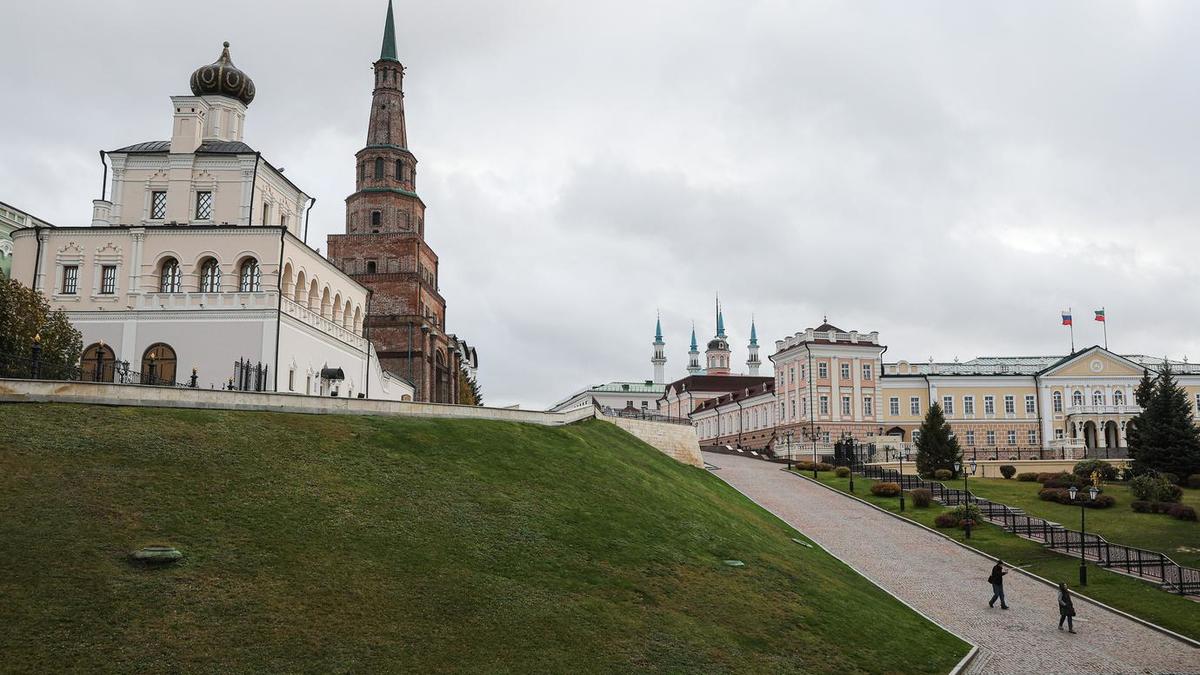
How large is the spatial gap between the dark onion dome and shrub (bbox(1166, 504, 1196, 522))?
163ft

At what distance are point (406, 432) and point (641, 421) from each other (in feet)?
81.4

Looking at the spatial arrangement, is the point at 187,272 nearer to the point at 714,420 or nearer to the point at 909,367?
the point at 909,367

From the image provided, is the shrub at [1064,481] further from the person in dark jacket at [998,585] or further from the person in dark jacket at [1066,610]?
the person in dark jacket at [1066,610]

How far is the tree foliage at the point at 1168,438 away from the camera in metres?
56.0

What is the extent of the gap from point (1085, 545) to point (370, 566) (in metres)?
30.2

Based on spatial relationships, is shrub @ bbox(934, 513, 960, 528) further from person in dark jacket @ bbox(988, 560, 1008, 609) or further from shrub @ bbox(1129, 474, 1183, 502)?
person in dark jacket @ bbox(988, 560, 1008, 609)

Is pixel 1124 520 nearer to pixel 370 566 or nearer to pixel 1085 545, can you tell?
pixel 1085 545

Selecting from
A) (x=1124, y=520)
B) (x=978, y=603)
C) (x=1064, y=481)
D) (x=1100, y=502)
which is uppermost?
(x=1064, y=481)

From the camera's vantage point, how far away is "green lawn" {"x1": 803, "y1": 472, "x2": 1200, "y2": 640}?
96.4 feet

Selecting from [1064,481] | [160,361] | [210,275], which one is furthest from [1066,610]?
[210,275]

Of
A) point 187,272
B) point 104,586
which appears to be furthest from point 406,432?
point 187,272

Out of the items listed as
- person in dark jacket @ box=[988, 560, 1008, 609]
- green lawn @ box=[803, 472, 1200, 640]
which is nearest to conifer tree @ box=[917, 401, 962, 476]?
green lawn @ box=[803, 472, 1200, 640]

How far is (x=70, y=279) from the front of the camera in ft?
145

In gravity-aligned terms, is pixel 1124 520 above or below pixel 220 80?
below
